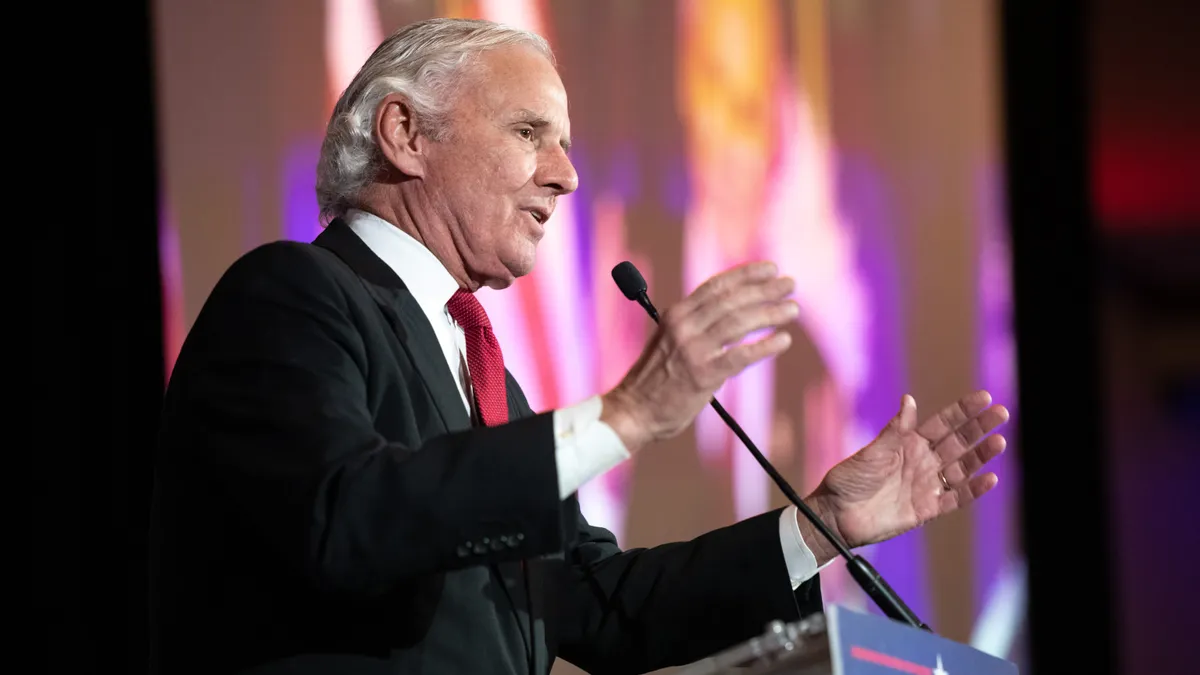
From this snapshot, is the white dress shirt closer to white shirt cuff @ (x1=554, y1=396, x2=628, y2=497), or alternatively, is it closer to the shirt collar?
the shirt collar

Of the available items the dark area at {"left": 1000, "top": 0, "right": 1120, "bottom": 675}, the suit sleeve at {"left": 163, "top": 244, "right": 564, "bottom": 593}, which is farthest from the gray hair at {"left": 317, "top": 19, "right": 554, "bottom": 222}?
the dark area at {"left": 1000, "top": 0, "right": 1120, "bottom": 675}

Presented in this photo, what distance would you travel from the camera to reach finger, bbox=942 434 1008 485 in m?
1.83

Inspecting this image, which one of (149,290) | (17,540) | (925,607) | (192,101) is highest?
(192,101)

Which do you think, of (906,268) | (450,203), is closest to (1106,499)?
(906,268)

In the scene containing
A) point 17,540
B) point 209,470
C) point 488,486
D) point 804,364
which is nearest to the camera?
point 488,486

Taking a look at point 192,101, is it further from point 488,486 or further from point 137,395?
point 488,486

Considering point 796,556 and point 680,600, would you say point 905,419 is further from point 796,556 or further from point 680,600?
point 680,600

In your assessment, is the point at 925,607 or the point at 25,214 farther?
the point at 925,607

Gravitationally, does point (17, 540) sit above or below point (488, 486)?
below

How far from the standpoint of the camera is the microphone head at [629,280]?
5.54ft

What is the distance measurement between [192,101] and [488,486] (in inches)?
74.9

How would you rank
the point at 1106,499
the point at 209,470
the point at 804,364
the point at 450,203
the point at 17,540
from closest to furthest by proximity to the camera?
the point at 209,470, the point at 450,203, the point at 17,540, the point at 804,364, the point at 1106,499

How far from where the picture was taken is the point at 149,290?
2.87 m

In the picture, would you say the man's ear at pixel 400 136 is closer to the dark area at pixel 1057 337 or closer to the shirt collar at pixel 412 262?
the shirt collar at pixel 412 262
